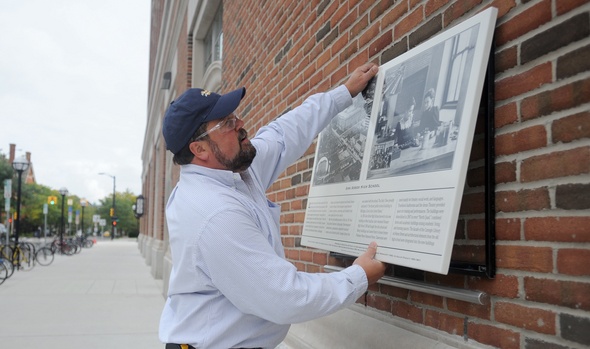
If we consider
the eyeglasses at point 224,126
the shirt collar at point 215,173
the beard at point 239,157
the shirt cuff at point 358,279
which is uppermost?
the eyeglasses at point 224,126

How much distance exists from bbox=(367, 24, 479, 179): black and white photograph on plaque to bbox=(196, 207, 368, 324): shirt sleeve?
53cm

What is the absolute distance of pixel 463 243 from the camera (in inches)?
82.4

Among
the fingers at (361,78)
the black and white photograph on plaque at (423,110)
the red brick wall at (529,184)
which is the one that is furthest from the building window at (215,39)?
the red brick wall at (529,184)

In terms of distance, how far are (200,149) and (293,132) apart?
725 millimetres

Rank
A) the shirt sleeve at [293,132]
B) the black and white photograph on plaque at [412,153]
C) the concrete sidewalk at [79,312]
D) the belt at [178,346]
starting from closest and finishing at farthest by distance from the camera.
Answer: the black and white photograph on plaque at [412,153] → the belt at [178,346] → the shirt sleeve at [293,132] → the concrete sidewalk at [79,312]

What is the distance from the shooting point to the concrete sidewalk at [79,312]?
288 inches

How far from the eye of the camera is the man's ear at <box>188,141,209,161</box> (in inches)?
96.3

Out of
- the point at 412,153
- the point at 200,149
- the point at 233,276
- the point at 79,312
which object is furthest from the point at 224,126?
the point at 79,312

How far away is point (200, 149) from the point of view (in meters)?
2.46

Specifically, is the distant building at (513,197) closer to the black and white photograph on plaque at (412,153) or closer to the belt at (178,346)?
the black and white photograph on plaque at (412,153)

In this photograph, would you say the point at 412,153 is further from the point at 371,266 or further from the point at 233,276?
the point at 233,276

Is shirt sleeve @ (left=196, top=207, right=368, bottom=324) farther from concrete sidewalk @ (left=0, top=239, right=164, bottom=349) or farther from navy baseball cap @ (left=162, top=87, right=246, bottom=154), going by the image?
concrete sidewalk @ (left=0, top=239, right=164, bottom=349)

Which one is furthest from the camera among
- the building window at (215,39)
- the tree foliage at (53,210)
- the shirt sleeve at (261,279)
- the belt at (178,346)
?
the tree foliage at (53,210)

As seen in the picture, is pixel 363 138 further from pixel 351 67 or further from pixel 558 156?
pixel 558 156
